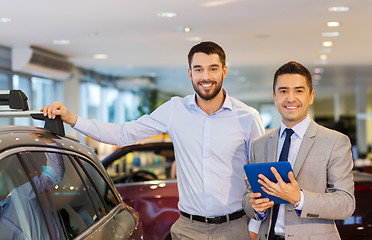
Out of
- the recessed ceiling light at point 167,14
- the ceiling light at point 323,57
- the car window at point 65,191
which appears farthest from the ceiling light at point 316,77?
the car window at point 65,191

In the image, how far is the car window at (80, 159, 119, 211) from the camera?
2336mm

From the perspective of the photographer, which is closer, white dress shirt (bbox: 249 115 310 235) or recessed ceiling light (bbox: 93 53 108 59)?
white dress shirt (bbox: 249 115 310 235)

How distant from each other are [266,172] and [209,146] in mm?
659

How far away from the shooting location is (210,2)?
7.57 metres

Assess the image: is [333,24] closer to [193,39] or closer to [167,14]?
[193,39]

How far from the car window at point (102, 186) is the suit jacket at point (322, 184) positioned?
71 cm

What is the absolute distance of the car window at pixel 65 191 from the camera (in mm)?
1818

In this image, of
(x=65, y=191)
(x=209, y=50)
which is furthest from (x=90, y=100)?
(x=65, y=191)

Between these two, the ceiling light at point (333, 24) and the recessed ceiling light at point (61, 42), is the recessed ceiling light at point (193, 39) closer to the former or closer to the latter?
the recessed ceiling light at point (61, 42)

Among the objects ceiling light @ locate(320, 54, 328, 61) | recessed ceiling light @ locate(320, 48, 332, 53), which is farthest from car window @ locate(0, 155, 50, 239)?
ceiling light @ locate(320, 54, 328, 61)

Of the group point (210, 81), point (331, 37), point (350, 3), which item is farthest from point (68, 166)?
point (331, 37)

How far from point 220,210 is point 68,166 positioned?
965mm

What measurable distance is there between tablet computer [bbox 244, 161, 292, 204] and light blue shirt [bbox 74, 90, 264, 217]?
50 centimetres

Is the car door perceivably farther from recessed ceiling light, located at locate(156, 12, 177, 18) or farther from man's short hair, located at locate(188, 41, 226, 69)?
recessed ceiling light, located at locate(156, 12, 177, 18)
